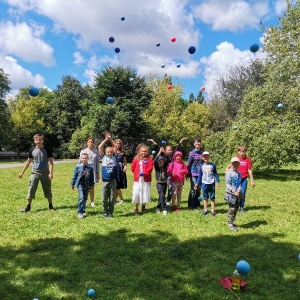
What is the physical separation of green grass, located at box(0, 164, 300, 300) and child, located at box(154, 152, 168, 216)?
0.36 m

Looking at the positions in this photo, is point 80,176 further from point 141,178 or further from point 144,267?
point 144,267

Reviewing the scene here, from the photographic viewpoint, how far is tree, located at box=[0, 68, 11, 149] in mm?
43062

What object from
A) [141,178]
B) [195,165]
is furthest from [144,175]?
[195,165]

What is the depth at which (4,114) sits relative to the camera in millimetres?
43844

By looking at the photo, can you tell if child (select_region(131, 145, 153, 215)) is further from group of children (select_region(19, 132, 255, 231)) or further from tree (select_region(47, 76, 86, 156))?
tree (select_region(47, 76, 86, 156))

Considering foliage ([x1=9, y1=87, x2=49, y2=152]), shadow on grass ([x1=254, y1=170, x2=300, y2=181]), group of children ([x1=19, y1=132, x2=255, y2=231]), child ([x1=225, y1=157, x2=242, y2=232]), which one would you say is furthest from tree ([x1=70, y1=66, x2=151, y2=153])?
child ([x1=225, y1=157, x2=242, y2=232])

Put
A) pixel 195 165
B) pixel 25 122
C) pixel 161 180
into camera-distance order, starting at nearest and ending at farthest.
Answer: pixel 161 180 < pixel 195 165 < pixel 25 122

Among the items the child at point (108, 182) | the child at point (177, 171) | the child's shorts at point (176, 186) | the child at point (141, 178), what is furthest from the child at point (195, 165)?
the child at point (108, 182)

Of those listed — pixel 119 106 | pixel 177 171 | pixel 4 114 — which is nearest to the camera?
pixel 177 171

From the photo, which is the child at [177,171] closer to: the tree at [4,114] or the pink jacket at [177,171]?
the pink jacket at [177,171]

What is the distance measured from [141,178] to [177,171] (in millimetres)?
1118

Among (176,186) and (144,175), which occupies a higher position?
(144,175)

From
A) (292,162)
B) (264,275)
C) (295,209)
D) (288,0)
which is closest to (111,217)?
(264,275)

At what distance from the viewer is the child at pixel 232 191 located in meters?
7.41
